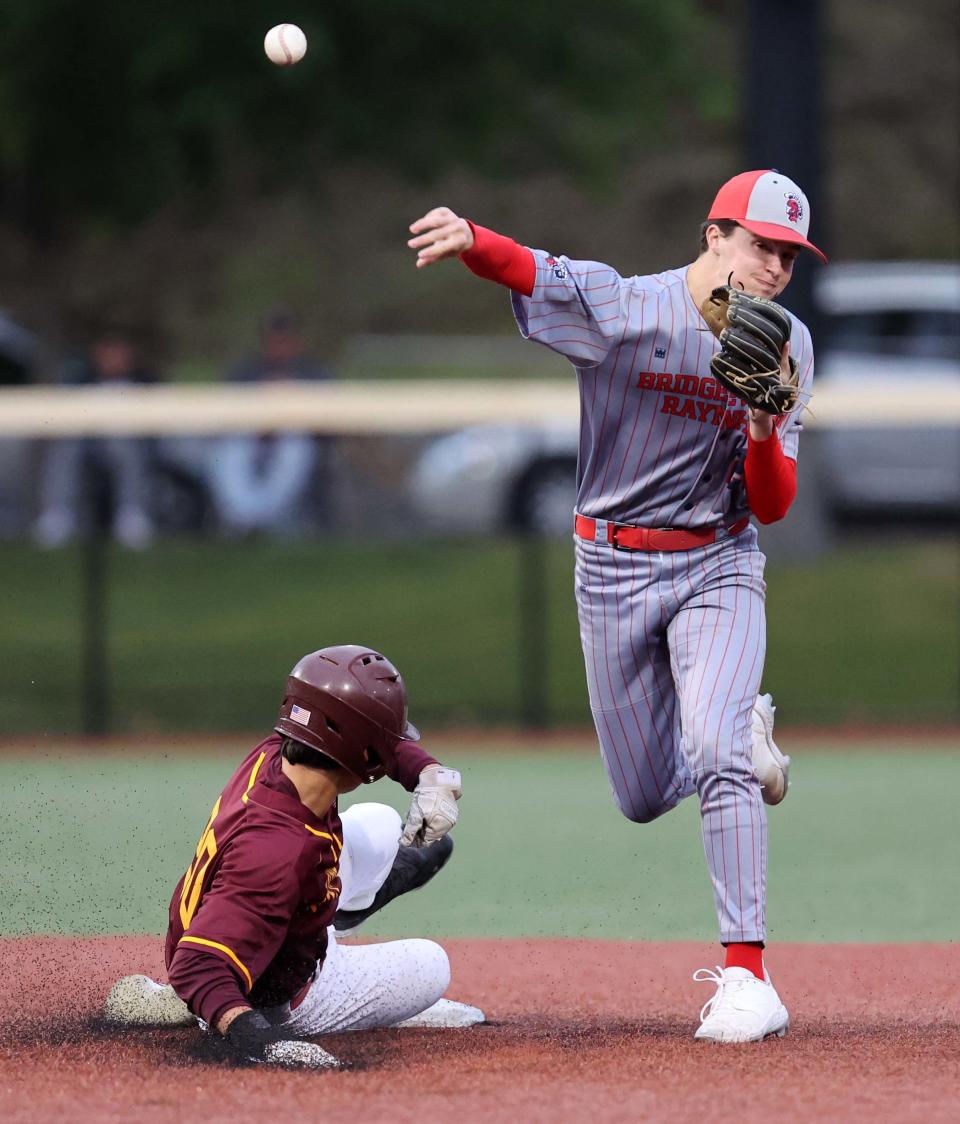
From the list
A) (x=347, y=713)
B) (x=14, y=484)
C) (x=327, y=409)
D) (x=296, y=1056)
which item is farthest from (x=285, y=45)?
(x=14, y=484)

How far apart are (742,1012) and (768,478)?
116 cm

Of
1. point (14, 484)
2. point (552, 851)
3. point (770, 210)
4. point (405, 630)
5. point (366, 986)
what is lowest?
point (552, 851)

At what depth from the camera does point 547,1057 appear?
13.7 ft

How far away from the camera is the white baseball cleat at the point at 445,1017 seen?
4.56 metres

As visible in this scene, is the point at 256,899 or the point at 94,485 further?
the point at 94,485

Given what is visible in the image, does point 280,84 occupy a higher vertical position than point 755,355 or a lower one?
higher

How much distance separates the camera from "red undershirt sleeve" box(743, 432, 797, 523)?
453cm

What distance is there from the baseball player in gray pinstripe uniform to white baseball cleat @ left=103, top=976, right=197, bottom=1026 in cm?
114

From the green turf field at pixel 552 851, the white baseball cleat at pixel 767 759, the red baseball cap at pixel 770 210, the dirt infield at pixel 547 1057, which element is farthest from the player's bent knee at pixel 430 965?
the red baseball cap at pixel 770 210

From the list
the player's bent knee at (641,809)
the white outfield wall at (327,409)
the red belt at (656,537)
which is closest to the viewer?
the red belt at (656,537)

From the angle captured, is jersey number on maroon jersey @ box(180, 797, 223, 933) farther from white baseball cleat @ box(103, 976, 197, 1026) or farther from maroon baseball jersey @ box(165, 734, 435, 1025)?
white baseball cleat @ box(103, 976, 197, 1026)

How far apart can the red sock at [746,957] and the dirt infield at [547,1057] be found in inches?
7.0

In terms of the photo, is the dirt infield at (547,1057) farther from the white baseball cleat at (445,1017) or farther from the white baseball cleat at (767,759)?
the white baseball cleat at (767,759)

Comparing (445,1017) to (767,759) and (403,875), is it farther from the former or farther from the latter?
(767,759)
